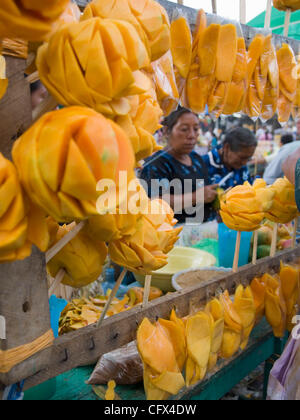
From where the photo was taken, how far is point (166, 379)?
843mm

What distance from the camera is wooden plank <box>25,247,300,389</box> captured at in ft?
2.26

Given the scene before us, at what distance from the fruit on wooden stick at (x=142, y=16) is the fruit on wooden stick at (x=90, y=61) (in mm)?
110

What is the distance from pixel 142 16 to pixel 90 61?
0.68 feet

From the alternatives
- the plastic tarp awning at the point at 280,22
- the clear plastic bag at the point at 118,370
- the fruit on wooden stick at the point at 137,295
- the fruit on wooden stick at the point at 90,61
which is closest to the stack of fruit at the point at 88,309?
the fruit on wooden stick at the point at 137,295

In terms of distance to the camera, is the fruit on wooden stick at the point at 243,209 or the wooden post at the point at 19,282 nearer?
the wooden post at the point at 19,282

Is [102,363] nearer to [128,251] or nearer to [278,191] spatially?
[128,251]

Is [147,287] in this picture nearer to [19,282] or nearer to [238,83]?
[19,282]

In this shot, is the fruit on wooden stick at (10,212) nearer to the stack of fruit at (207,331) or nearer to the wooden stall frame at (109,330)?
the wooden stall frame at (109,330)

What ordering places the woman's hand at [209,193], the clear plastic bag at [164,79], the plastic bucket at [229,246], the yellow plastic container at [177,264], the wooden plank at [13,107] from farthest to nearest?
the woman's hand at [209,193] < the plastic bucket at [229,246] < the yellow plastic container at [177,264] < the clear plastic bag at [164,79] < the wooden plank at [13,107]

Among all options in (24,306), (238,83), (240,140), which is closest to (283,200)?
(238,83)

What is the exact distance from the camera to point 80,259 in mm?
611

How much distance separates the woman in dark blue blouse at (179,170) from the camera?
2.13 m

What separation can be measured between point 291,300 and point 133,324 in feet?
2.58

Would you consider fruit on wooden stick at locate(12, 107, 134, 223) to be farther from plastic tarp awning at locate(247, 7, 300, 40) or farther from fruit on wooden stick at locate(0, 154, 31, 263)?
plastic tarp awning at locate(247, 7, 300, 40)
